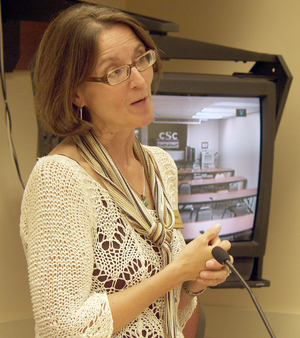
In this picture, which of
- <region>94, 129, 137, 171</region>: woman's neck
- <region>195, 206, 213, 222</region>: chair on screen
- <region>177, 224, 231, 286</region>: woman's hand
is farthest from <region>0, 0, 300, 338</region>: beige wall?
<region>177, 224, 231, 286</region>: woman's hand

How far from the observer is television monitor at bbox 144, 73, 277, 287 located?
1.67 meters

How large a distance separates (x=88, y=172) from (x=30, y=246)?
0.22 m

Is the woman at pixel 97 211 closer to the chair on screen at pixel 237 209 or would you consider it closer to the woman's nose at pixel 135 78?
the woman's nose at pixel 135 78

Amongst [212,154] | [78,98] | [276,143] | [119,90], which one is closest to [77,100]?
[78,98]

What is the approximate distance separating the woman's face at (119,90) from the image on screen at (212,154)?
637 mm

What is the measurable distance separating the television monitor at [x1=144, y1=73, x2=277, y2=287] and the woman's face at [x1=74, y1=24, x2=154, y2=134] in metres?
0.62

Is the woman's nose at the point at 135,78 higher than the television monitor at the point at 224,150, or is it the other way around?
the woman's nose at the point at 135,78

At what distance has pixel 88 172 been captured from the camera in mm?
984

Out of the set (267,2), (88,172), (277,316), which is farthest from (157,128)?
(277,316)

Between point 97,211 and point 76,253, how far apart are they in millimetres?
125

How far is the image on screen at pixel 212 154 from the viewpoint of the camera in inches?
66.2

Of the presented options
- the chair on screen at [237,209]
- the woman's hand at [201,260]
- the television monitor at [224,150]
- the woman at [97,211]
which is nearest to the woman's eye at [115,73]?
the woman at [97,211]

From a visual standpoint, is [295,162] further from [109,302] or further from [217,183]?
[109,302]

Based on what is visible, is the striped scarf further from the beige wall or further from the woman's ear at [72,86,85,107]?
the beige wall
